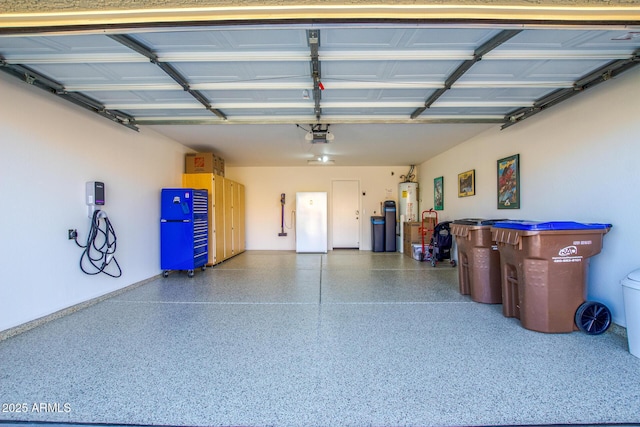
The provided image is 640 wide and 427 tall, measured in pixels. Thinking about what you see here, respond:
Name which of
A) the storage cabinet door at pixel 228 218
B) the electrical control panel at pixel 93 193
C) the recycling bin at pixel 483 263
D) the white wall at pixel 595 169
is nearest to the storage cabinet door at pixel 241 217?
the storage cabinet door at pixel 228 218

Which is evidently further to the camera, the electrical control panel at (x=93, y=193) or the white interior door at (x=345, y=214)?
the white interior door at (x=345, y=214)

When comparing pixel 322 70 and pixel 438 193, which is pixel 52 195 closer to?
pixel 322 70

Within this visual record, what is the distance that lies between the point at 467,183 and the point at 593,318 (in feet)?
10.4

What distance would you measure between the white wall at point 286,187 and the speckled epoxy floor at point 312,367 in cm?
495

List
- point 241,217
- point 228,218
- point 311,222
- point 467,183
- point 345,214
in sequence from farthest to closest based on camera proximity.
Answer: point 345,214 → point 311,222 → point 241,217 → point 228,218 → point 467,183

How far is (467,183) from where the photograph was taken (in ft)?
17.8

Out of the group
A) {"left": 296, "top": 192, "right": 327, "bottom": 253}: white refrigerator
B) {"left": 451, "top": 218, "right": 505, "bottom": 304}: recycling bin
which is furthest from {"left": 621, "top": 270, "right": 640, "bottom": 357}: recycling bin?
{"left": 296, "top": 192, "right": 327, "bottom": 253}: white refrigerator

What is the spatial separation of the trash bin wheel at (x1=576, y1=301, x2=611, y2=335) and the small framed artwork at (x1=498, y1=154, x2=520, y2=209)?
1642mm

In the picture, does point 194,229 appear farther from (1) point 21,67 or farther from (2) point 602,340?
(2) point 602,340

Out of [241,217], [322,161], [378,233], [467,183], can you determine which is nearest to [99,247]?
[241,217]

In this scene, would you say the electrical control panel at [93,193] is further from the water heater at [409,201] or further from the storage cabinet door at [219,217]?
the water heater at [409,201]

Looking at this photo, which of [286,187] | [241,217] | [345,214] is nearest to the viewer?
[241,217]

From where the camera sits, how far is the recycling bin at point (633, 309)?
214cm

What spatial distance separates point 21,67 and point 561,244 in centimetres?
502
